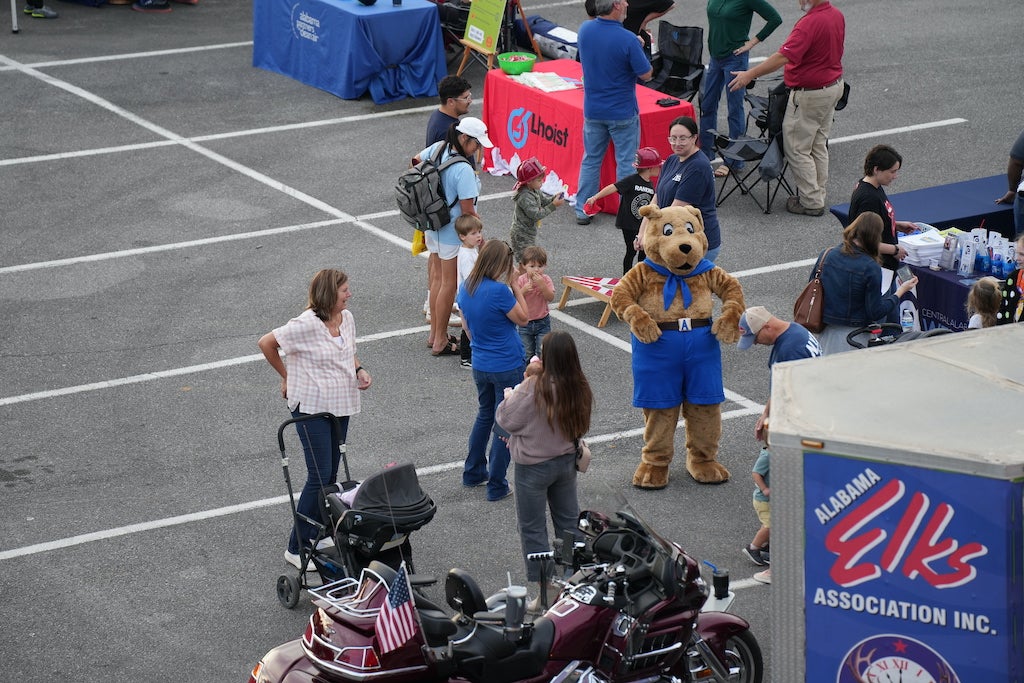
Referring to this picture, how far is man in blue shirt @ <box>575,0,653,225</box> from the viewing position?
12.7m

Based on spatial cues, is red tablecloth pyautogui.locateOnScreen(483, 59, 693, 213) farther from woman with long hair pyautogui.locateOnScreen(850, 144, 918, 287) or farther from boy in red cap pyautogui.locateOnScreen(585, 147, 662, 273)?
woman with long hair pyautogui.locateOnScreen(850, 144, 918, 287)

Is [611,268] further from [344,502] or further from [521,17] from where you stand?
[521,17]

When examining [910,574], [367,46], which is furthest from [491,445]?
[367,46]

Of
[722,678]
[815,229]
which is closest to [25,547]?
[722,678]

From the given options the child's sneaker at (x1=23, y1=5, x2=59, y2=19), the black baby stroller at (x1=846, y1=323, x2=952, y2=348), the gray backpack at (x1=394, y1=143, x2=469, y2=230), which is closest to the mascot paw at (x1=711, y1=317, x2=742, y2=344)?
the black baby stroller at (x1=846, y1=323, x2=952, y2=348)

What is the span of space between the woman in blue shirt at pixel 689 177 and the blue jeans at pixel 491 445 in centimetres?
246

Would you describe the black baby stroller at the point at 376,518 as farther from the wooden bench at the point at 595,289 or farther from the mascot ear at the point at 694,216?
the wooden bench at the point at 595,289

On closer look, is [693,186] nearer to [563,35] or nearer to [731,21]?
[731,21]

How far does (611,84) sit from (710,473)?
17.2 feet

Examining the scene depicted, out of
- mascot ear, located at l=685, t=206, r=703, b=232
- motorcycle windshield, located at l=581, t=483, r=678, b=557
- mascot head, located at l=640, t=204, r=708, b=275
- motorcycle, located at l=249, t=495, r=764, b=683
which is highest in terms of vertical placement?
mascot ear, located at l=685, t=206, r=703, b=232

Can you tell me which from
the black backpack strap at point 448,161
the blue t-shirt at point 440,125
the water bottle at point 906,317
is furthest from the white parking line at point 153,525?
the blue t-shirt at point 440,125

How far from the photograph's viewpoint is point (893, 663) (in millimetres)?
5250

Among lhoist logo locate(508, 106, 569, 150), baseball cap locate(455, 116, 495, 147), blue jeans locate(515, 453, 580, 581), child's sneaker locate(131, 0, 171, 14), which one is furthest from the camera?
child's sneaker locate(131, 0, 171, 14)

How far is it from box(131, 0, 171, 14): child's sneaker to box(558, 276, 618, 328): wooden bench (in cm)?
1257
